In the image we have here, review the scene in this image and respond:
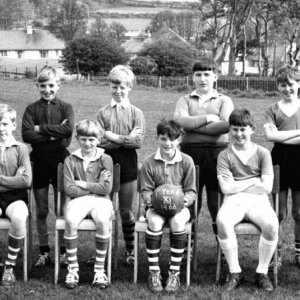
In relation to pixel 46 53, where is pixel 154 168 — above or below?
above

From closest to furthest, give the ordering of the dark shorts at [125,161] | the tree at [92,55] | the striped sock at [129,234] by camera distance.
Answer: the dark shorts at [125,161] → the striped sock at [129,234] → the tree at [92,55]

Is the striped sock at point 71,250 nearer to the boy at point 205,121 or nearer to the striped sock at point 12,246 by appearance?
the striped sock at point 12,246

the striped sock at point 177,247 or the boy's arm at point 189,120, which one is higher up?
the boy's arm at point 189,120

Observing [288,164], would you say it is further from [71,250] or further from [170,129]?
[71,250]

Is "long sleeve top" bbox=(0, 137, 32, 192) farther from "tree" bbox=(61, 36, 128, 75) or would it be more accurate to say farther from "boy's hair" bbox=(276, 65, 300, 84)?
"tree" bbox=(61, 36, 128, 75)

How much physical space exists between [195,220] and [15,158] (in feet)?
6.58

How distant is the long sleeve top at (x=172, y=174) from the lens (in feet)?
22.0

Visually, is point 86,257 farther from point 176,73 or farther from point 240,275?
point 176,73

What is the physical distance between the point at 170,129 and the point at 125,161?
79cm

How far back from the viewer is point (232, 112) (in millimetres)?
6621

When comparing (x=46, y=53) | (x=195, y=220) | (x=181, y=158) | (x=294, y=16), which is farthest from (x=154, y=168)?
(x=46, y=53)

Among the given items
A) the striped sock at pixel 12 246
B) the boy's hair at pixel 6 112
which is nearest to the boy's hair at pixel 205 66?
the boy's hair at pixel 6 112

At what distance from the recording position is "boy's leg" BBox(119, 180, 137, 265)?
23.6ft

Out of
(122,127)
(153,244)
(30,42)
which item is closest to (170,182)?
(153,244)
